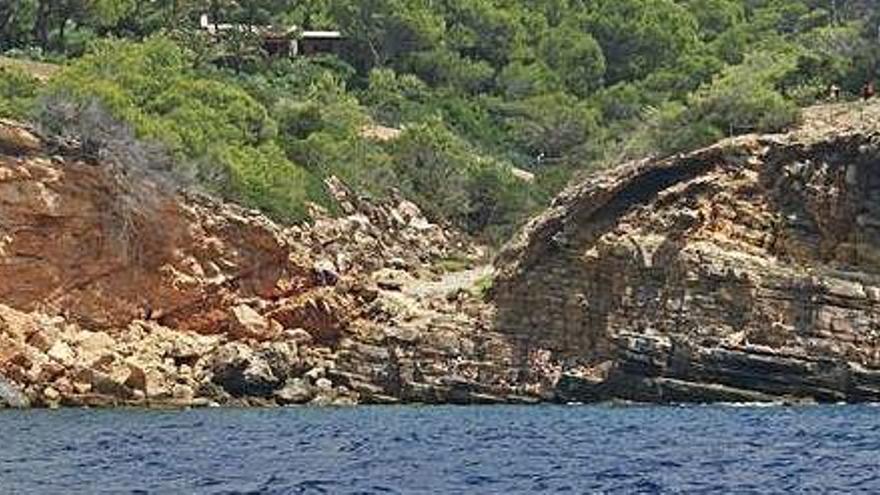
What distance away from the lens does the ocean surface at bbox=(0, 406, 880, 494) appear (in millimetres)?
23766

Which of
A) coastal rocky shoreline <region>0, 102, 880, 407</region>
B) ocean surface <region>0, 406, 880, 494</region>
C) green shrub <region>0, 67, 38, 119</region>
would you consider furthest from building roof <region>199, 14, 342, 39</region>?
ocean surface <region>0, 406, 880, 494</region>

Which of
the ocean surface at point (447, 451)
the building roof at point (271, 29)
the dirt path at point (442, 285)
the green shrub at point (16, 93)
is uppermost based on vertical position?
the building roof at point (271, 29)

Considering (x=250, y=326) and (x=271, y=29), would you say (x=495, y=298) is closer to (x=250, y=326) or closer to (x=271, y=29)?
(x=250, y=326)

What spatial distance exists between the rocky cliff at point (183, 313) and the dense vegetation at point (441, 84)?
2.60 m

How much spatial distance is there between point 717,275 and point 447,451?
60.7 ft

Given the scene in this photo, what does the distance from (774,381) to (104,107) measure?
75.8 ft

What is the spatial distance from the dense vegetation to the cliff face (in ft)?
8.81

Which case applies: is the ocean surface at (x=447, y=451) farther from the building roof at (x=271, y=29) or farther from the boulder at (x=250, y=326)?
the building roof at (x=271, y=29)

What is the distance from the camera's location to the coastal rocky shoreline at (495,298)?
147ft

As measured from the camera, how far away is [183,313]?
164 ft

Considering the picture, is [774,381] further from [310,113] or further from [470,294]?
[310,113]

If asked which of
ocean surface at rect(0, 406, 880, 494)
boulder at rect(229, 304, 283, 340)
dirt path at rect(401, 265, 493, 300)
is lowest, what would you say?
ocean surface at rect(0, 406, 880, 494)

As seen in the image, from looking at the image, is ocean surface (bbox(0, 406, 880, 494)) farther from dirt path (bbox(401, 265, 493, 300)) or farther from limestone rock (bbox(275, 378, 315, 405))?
dirt path (bbox(401, 265, 493, 300))

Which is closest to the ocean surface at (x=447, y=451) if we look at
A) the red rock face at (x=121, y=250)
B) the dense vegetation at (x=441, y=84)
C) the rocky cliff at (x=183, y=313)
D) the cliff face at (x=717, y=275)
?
the cliff face at (x=717, y=275)
